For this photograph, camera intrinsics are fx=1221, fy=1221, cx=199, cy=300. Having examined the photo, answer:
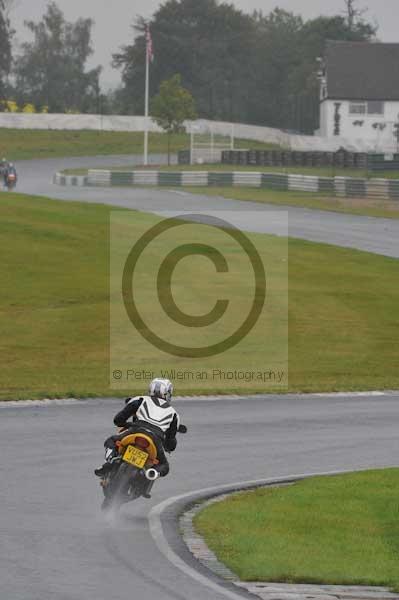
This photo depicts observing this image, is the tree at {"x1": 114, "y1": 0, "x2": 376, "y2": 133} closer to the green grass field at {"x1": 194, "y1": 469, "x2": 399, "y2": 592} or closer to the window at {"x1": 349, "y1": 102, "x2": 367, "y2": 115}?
the window at {"x1": 349, "y1": 102, "x2": 367, "y2": 115}

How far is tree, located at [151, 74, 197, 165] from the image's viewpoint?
91438 millimetres

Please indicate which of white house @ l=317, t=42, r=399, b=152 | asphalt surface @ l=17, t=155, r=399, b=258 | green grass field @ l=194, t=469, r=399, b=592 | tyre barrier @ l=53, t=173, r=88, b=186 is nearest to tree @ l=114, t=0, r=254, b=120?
white house @ l=317, t=42, r=399, b=152

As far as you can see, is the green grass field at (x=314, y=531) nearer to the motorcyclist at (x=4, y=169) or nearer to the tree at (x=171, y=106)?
the motorcyclist at (x=4, y=169)

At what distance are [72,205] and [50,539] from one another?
40.2 m

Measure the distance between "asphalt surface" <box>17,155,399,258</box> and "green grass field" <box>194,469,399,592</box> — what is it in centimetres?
2948

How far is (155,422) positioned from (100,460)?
3.23 meters

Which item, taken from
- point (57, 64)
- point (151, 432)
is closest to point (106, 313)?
point (151, 432)

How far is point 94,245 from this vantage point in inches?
1629

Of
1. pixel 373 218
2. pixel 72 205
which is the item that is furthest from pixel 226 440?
pixel 373 218

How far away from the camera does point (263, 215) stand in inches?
2125

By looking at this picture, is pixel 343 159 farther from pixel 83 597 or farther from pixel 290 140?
pixel 83 597

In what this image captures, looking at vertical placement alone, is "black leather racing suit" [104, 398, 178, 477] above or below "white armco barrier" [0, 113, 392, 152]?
below

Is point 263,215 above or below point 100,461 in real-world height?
above

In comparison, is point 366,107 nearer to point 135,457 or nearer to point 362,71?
point 362,71
